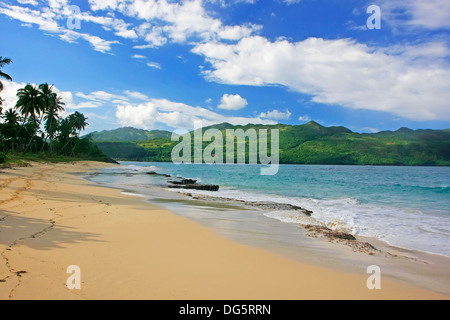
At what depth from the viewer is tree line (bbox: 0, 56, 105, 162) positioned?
56.8 m

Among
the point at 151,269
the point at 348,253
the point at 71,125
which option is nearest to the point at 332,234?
the point at 348,253

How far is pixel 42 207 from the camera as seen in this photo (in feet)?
33.6

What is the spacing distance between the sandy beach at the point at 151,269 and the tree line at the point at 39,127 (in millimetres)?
33564

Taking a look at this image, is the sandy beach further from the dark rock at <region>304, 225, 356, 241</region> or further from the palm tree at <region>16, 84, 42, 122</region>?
the palm tree at <region>16, 84, 42, 122</region>

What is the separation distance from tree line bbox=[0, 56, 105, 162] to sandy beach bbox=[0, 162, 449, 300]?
3356 centimetres

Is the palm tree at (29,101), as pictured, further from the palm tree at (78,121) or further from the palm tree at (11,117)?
the palm tree at (78,121)

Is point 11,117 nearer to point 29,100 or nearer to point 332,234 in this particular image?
point 29,100

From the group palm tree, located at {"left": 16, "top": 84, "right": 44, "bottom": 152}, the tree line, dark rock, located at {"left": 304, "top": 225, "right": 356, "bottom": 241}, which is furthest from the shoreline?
palm tree, located at {"left": 16, "top": 84, "right": 44, "bottom": 152}
